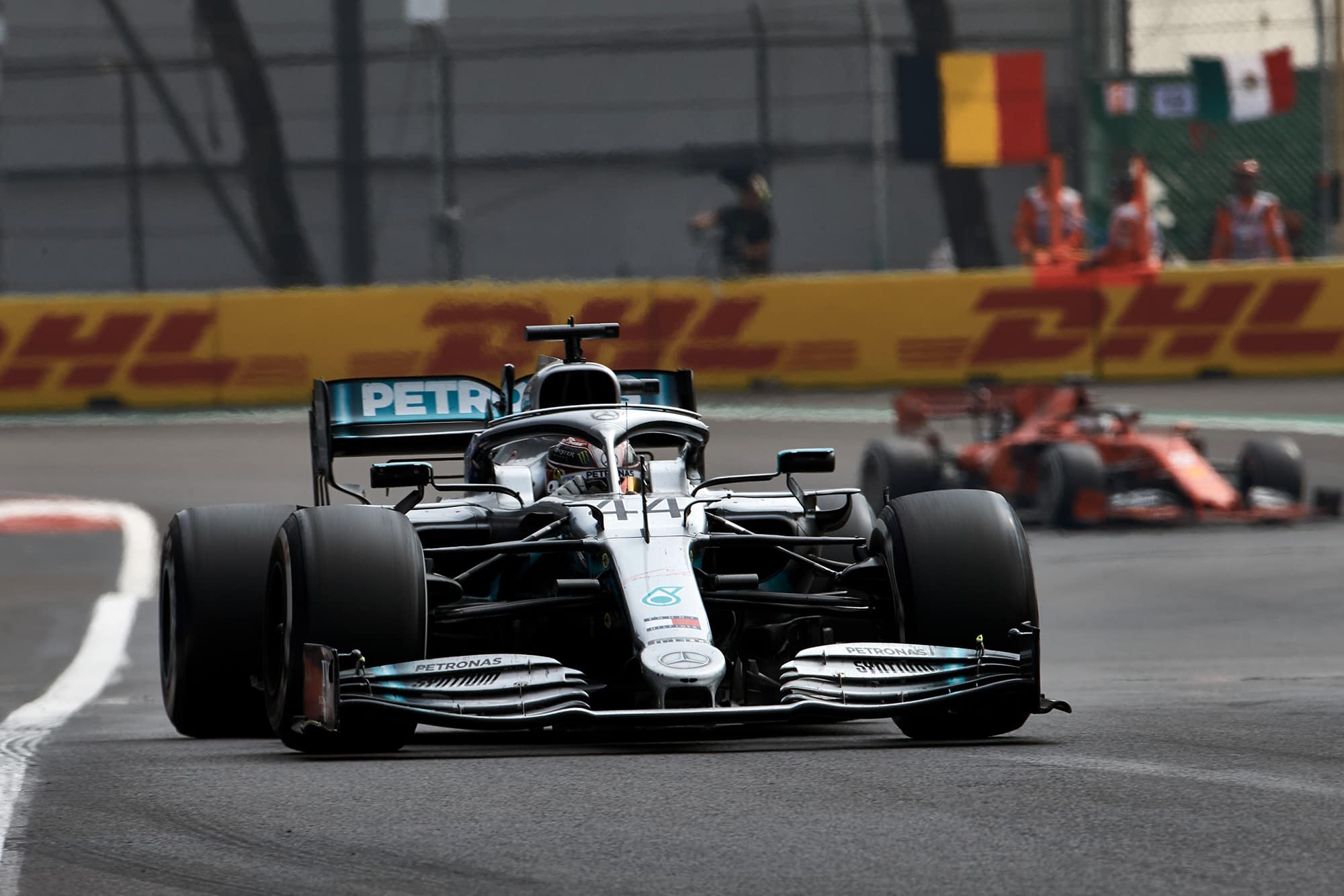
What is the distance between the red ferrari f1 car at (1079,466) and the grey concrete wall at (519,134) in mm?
12959

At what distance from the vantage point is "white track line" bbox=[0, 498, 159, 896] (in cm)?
669

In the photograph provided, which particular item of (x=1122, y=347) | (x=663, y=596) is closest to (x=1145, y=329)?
(x=1122, y=347)

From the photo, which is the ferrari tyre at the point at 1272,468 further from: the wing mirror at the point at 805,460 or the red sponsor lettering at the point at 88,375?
the red sponsor lettering at the point at 88,375

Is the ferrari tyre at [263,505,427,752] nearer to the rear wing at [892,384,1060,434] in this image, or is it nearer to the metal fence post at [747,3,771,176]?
the rear wing at [892,384,1060,434]

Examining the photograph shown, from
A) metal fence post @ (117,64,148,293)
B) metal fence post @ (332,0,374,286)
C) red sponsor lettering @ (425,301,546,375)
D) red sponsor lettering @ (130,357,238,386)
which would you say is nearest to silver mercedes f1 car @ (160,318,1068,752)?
red sponsor lettering @ (425,301,546,375)

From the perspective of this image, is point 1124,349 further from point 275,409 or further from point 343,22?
point 343,22

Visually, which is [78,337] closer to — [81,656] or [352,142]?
[352,142]

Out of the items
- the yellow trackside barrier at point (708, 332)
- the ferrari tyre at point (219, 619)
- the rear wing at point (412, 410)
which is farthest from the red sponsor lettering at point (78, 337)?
the ferrari tyre at point (219, 619)

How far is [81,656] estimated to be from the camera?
39.7ft

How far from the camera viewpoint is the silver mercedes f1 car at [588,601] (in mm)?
7211

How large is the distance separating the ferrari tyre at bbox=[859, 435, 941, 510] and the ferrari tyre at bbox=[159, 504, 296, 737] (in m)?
8.52

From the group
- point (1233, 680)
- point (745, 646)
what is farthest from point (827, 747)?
point (1233, 680)

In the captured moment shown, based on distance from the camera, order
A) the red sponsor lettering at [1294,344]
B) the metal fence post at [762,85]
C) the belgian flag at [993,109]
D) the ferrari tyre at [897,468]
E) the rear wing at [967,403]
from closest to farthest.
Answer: the ferrari tyre at [897,468], the rear wing at [967,403], the red sponsor lettering at [1294,344], the belgian flag at [993,109], the metal fence post at [762,85]

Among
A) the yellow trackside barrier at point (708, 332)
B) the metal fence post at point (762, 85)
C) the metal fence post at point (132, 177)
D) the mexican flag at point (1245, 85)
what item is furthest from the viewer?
the metal fence post at point (762, 85)
